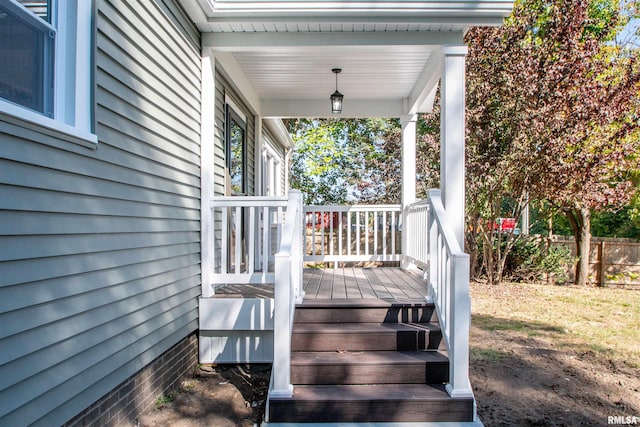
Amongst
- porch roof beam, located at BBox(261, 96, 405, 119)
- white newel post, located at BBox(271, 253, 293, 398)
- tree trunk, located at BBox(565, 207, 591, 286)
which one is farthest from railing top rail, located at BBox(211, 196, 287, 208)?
tree trunk, located at BBox(565, 207, 591, 286)

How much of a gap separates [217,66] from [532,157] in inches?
236

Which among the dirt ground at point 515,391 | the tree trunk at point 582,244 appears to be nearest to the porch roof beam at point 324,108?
the dirt ground at point 515,391

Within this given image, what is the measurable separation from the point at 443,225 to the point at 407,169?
10.3 feet

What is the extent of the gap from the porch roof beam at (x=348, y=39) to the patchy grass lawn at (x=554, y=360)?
306cm

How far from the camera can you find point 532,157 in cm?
819

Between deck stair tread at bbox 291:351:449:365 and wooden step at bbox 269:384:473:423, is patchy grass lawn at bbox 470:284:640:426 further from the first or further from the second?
deck stair tread at bbox 291:351:449:365

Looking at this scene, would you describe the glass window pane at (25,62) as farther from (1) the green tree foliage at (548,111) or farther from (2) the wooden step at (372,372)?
(1) the green tree foliage at (548,111)

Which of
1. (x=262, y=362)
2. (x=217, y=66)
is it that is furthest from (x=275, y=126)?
(x=262, y=362)

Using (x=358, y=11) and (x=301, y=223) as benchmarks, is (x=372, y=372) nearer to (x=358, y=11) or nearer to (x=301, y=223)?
(x=301, y=223)

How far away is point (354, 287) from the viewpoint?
4.62 m

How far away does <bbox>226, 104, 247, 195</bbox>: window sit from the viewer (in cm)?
533

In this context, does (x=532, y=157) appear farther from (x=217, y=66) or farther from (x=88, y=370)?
(x=88, y=370)

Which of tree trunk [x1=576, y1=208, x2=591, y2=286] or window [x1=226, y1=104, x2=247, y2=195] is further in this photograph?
tree trunk [x1=576, y1=208, x2=591, y2=286]

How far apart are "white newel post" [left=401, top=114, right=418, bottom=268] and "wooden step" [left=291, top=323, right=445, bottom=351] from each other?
2742mm
